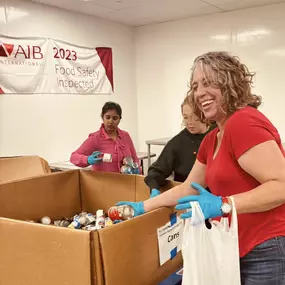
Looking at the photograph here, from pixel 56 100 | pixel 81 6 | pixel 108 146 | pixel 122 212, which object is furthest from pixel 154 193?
pixel 81 6

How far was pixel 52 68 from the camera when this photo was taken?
4.09m

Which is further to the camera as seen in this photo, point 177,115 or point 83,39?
point 177,115

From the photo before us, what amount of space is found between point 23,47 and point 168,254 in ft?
10.2

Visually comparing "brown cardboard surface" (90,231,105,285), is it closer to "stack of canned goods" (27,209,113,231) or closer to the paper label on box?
the paper label on box

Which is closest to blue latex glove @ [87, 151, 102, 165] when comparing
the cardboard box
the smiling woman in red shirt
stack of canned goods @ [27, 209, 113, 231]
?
the cardboard box

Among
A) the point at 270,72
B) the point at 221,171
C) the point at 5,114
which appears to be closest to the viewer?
the point at 221,171

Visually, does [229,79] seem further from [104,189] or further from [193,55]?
[193,55]

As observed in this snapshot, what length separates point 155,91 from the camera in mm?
5316

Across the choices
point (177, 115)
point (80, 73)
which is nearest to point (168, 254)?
point (80, 73)

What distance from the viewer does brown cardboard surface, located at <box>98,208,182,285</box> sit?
100cm

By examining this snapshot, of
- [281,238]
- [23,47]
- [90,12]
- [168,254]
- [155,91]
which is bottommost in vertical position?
[168,254]

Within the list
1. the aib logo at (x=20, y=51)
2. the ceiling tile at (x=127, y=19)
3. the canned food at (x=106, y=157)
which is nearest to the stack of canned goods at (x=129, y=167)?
the canned food at (x=106, y=157)

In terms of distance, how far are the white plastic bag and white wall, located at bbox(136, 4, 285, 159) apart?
3.66m

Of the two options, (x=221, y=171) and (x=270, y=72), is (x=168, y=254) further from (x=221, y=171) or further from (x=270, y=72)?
(x=270, y=72)
